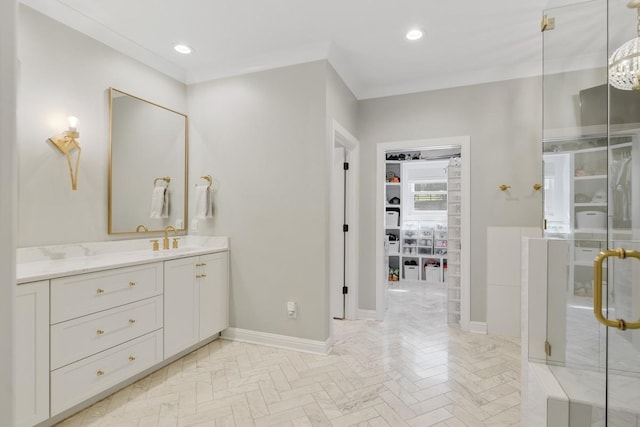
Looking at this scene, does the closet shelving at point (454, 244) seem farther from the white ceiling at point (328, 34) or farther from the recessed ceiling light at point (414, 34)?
the recessed ceiling light at point (414, 34)

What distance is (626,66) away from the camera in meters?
1.37

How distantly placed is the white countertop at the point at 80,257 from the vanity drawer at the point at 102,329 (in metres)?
0.30

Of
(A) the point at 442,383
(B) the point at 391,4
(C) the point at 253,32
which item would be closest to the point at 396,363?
(A) the point at 442,383

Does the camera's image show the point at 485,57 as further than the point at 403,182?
No

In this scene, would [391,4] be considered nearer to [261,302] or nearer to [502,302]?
[261,302]

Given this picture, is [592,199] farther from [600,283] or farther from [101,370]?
[101,370]

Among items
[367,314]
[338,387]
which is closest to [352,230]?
[367,314]

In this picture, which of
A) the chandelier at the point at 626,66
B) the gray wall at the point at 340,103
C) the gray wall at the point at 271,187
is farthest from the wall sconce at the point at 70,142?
the chandelier at the point at 626,66

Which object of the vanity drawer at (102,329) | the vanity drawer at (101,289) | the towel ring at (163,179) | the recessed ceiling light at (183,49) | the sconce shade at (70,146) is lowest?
the vanity drawer at (102,329)

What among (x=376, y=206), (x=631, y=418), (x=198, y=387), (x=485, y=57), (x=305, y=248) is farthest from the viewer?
(x=376, y=206)

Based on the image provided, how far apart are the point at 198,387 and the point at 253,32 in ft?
9.31

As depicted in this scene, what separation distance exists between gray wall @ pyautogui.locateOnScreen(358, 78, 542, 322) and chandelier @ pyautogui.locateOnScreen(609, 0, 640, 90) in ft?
6.68

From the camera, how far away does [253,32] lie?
2.70 metres

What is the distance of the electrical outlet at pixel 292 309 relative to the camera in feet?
9.59
